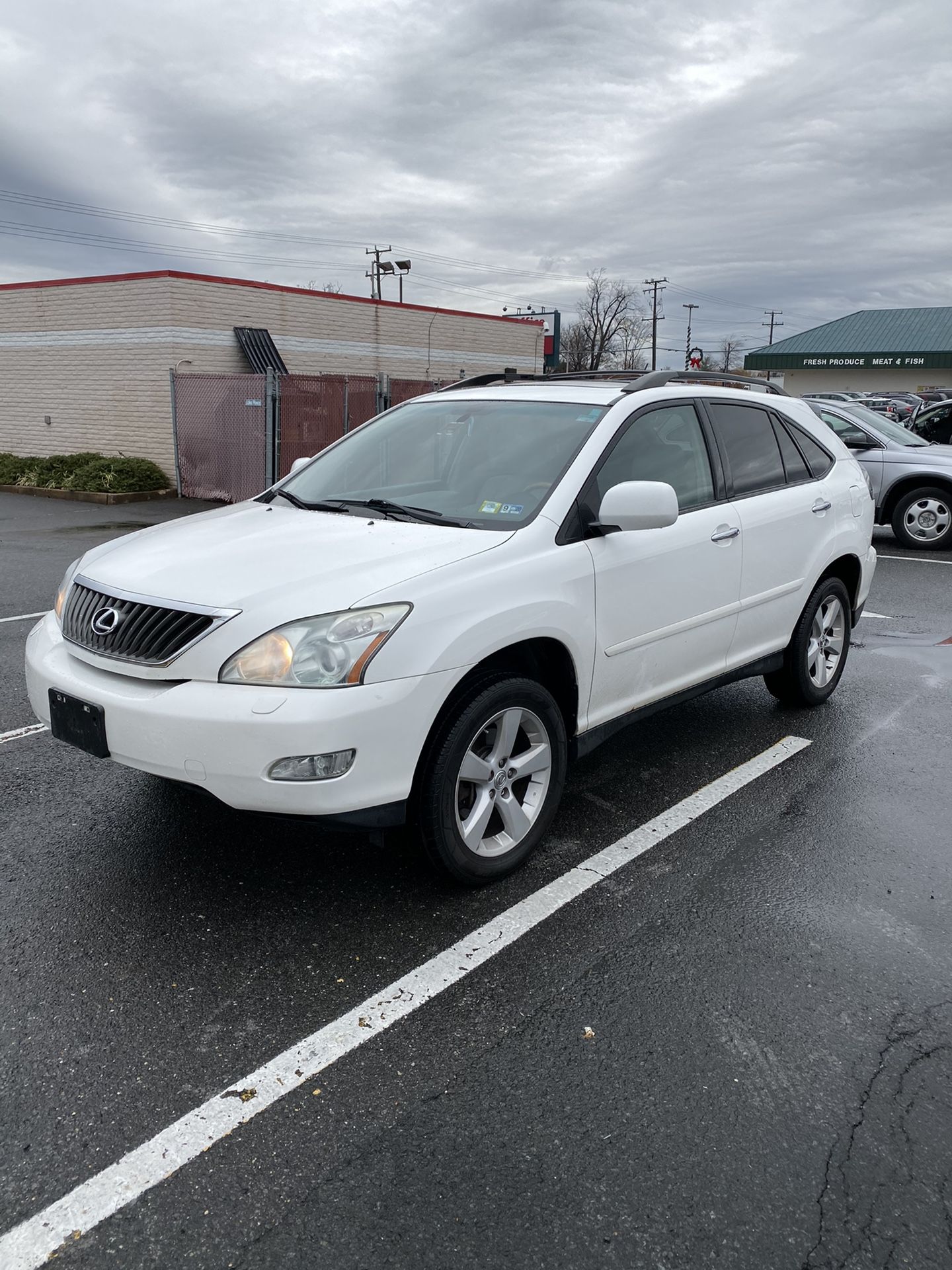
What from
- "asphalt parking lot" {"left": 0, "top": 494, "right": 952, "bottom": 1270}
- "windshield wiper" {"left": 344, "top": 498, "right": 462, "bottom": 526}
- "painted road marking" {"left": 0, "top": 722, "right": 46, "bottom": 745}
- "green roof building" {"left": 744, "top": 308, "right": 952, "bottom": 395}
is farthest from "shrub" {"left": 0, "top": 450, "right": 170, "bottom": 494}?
"green roof building" {"left": 744, "top": 308, "right": 952, "bottom": 395}

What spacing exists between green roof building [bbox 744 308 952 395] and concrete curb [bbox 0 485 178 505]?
62403mm

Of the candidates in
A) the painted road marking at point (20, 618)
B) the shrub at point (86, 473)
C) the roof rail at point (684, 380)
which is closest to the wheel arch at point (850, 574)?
the roof rail at point (684, 380)

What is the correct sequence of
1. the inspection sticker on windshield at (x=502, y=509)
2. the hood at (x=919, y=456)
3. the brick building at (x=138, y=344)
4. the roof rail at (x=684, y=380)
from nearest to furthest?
the inspection sticker on windshield at (x=502, y=509), the roof rail at (x=684, y=380), the hood at (x=919, y=456), the brick building at (x=138, y=344)

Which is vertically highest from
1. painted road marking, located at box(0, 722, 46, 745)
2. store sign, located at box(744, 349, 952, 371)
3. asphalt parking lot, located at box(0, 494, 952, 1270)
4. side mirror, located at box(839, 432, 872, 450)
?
store sign, located at box(744, 349, 952, 371)

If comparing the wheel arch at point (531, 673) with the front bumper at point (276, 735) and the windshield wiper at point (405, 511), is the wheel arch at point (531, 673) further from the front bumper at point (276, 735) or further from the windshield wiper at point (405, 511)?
the windshield wiper at point (405, 511)

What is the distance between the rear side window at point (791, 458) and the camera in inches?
199

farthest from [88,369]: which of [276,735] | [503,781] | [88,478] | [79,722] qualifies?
[276,735]

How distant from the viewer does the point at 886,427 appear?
41.0ft

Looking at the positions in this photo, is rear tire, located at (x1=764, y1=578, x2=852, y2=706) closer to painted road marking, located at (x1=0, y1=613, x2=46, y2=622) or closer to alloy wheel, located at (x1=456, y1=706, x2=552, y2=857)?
alloy wheel, located at (x1=456, y1=706, x2=552, y2=857)

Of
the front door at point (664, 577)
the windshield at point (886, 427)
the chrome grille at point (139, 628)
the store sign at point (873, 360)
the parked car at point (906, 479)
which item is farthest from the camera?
the store sign at point (873, 360)

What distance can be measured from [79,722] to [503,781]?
146 cm

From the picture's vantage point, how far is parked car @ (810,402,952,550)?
11750mm

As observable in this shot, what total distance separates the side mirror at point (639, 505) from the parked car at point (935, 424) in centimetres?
1311

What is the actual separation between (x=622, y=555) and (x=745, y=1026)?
1792 millimetres
